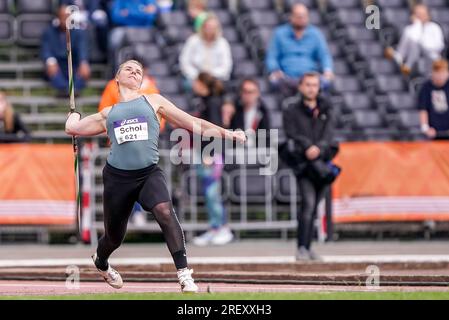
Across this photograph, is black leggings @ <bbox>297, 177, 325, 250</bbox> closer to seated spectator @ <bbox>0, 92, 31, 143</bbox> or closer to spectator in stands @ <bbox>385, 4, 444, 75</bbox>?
seated spectator @ <bbox>0, 92, 31, 143</bbox>

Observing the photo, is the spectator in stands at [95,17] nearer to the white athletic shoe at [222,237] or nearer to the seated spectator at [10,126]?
the seated spectator at [10,126]

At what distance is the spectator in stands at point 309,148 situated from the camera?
1867 centimetres

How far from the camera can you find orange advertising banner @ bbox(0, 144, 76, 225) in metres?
21.4

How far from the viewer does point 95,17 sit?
24.2 meters

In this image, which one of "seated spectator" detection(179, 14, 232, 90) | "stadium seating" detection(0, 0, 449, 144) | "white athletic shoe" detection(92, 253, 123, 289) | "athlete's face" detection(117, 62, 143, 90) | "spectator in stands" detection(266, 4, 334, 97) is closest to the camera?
"athlete's face" detection(117, 62, 143, 90)

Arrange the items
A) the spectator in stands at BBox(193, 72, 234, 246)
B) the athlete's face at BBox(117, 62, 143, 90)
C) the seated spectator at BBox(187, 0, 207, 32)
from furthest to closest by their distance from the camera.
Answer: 1. the seated spectator at BBox(187, 0, 207, 32)
2. the spectator in stands at BBox(193, 72, 234, 246)
3. the athlete's face at BBox(117, 62, 143, 90)

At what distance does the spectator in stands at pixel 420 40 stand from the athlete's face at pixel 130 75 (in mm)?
11856

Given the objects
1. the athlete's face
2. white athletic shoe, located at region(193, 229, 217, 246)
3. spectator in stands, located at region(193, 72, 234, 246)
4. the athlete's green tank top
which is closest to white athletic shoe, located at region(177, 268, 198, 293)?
the athlete's green tank top

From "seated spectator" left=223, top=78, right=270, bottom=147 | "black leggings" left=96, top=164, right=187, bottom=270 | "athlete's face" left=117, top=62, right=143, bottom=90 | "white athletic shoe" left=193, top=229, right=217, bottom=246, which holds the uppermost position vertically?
"athlete's face" left=117, top=62, right=143, bottom=90

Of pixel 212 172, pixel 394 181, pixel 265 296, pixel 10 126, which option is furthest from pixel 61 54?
pixel 265 296

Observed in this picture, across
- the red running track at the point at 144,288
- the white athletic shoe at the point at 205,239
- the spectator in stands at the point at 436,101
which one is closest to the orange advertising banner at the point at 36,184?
the white athletic shoe at the point at 205,239

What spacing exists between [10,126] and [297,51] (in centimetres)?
409

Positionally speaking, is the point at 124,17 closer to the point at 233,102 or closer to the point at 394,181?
the point at 233,102

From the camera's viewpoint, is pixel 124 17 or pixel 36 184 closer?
pixel 36 184
